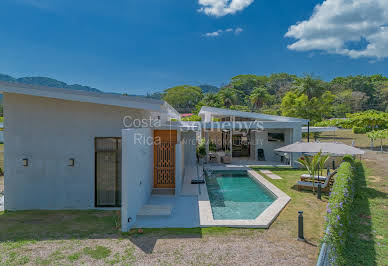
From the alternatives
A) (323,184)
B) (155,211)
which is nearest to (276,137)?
(323,184)

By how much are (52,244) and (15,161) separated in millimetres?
4658

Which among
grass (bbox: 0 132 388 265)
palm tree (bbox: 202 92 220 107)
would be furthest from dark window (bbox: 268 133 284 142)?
palm tree (bbox: 202 92 220 107)

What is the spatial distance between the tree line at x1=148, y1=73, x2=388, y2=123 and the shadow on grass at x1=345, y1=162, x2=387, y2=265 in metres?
35.1

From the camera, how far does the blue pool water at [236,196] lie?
913cm

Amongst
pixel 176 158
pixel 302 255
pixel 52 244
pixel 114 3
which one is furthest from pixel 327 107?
pixel 52 244

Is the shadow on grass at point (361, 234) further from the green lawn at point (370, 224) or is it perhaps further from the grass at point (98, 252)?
the grass at point (98, 252)

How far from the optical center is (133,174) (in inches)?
305

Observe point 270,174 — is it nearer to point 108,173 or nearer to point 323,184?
point 323,184

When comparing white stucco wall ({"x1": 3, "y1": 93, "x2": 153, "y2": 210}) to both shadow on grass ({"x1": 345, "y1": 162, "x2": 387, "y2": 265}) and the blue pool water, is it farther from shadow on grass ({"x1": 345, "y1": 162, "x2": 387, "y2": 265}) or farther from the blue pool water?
shadow on grass ({"x1": 345, "y1": 162, "x2": 387, "y2": 265})

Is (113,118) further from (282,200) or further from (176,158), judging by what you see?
(282,200)

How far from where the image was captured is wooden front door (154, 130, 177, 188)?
11617 mm

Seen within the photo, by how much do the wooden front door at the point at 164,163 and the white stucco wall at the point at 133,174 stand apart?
1469mm

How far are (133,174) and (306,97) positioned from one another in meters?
41.9

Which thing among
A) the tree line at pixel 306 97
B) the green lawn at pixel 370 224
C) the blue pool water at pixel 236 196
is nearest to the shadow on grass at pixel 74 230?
the blue pool water at pixel 236 196
